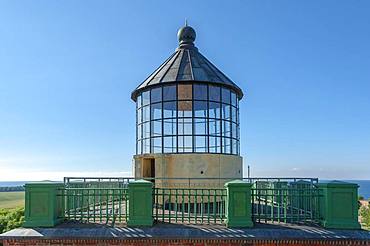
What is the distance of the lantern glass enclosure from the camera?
477 inches

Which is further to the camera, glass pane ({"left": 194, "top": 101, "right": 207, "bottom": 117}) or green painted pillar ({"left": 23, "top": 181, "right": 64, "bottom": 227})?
glass pane ({"left": 194, "top": 101, "right": 207, "bottom": 117})

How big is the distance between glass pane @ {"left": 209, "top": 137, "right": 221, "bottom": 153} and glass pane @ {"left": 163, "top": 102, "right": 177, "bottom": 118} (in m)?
1.65

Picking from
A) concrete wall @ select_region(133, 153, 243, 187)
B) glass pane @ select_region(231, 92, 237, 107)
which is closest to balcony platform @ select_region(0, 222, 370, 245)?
concrete wall @ select_region(133, 153, 243, 187)

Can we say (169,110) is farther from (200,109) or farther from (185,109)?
(200,109)

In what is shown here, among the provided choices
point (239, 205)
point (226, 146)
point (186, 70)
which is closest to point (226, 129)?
point (226, 146)

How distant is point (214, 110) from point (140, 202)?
17.0 ft

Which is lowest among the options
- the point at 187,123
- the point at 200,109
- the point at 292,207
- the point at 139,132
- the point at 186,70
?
the point at 292,207

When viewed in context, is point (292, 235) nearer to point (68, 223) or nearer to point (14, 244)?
point (68, 223)

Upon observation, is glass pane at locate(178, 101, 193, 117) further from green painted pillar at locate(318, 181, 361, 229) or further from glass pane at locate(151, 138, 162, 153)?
green painted pillar at locate(318, 181, 361, 229)

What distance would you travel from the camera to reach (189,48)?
1348 cm

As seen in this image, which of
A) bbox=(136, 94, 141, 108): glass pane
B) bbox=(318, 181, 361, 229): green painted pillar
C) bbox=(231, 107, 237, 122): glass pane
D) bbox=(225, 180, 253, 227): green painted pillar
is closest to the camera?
bbox=(225, 180, 253, 227): green painted pillar

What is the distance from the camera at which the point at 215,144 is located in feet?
40.4

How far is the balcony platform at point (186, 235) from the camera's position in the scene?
774cm

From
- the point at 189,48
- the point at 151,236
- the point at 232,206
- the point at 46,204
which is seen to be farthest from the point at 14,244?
the point at 189,48
